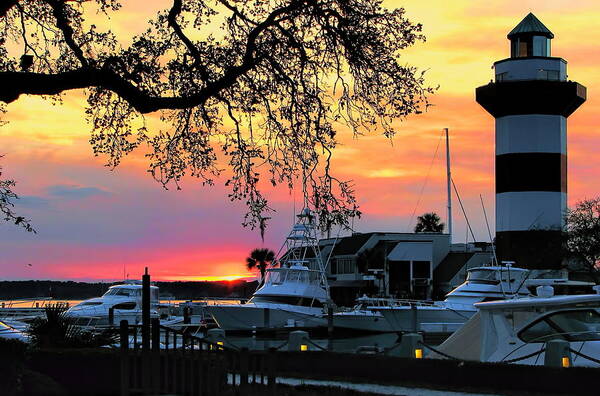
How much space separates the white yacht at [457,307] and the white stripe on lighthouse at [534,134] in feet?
33.7

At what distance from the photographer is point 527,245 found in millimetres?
57500

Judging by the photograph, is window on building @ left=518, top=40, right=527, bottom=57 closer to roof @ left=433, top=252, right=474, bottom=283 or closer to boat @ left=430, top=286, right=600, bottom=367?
roof @ left=433, top=252, right=474, bottom=283

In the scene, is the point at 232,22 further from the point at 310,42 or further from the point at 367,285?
the point at 367,285

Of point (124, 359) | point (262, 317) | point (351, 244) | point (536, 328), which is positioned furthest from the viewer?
point (351, 244)

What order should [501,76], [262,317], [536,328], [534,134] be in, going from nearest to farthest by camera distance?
[536,328], [262,317], [534,134], [501,76]

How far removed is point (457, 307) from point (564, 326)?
94.5 feet

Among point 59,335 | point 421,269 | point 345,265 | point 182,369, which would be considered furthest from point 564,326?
point 345,265

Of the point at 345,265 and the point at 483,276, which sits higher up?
the point at 345,265

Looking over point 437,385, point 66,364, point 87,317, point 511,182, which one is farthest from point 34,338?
point 511,182

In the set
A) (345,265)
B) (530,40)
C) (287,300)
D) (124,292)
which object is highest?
(530,40)

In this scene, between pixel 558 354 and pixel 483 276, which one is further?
pixel 483 276

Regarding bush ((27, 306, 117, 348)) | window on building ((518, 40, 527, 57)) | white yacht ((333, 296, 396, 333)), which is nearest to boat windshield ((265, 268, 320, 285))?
white yacht ((333, 296, 396, 333))

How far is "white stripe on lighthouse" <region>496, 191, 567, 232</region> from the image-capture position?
186 feet

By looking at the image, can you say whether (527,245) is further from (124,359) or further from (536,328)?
(124,359)
